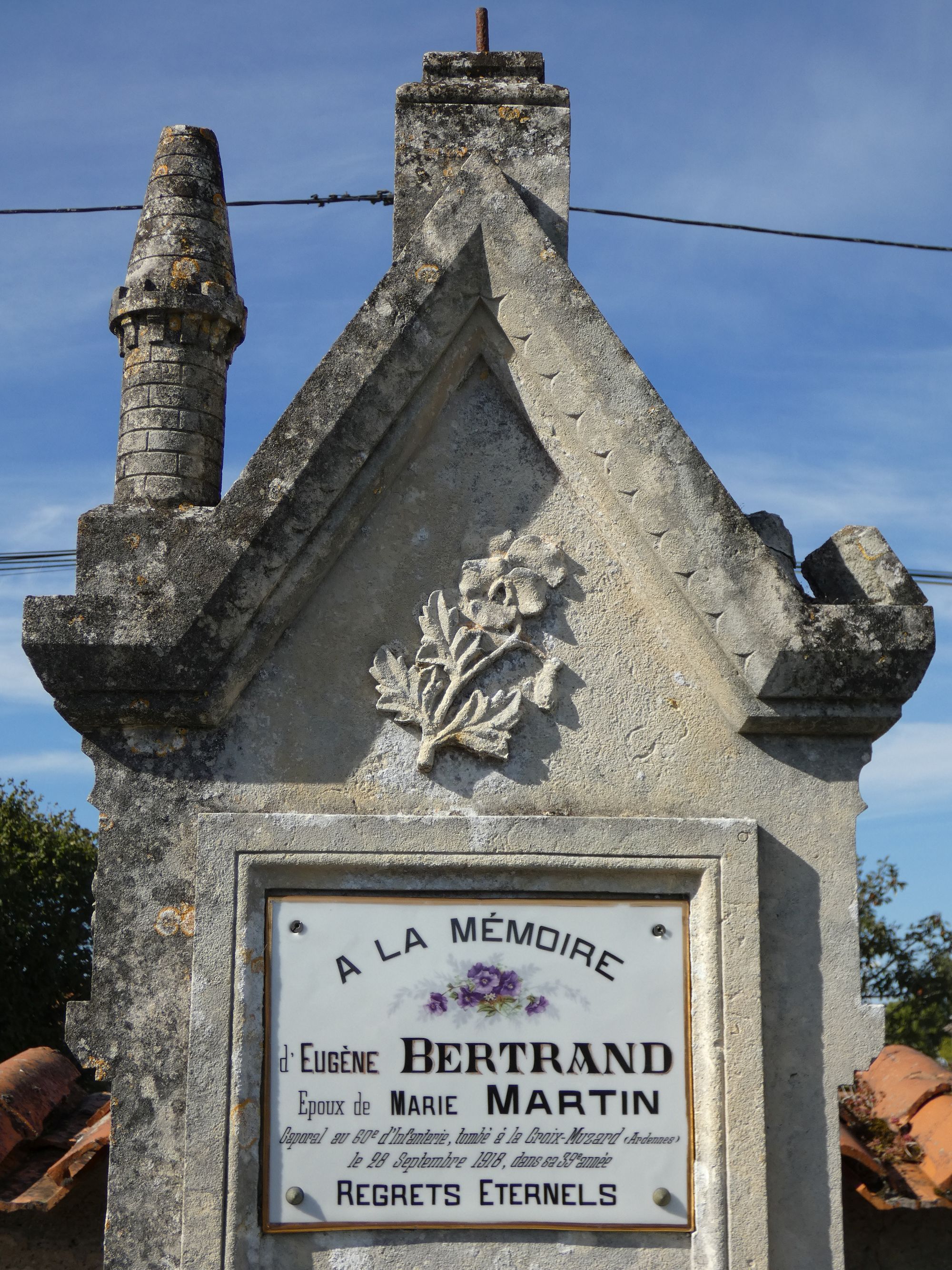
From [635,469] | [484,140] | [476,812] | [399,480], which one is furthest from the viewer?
[484,140]

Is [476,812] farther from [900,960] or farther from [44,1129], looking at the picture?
[900,960]

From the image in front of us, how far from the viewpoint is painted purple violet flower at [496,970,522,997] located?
3754mm

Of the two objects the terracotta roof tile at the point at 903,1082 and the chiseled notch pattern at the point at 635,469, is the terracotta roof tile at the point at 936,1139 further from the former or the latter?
the chiseled notch pattern at the point at 635,469

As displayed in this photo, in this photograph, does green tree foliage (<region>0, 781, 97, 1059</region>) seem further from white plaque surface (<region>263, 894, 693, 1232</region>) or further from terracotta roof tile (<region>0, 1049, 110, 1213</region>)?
white plaque surface (<region>263, 894, 693, 1232</region>)

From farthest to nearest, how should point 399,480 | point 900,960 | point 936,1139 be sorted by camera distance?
point 900,960 < point 936,1139 < point 399,480

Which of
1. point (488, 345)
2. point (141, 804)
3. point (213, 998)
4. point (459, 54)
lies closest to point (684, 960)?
point (213, 998)

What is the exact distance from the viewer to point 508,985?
376 cm

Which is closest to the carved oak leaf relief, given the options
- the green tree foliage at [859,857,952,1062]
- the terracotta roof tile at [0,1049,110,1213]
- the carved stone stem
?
the carved stone stem

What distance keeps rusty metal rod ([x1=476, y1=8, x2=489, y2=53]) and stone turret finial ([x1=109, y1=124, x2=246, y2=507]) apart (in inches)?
45.4

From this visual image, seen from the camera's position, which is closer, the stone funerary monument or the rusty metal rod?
the stone funerary monument

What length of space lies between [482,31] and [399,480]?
1667 mm

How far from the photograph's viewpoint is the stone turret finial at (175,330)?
4781 mm

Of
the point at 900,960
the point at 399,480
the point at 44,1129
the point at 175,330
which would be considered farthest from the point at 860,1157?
the point at 900,960

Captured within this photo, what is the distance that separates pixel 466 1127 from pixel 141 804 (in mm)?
1278
